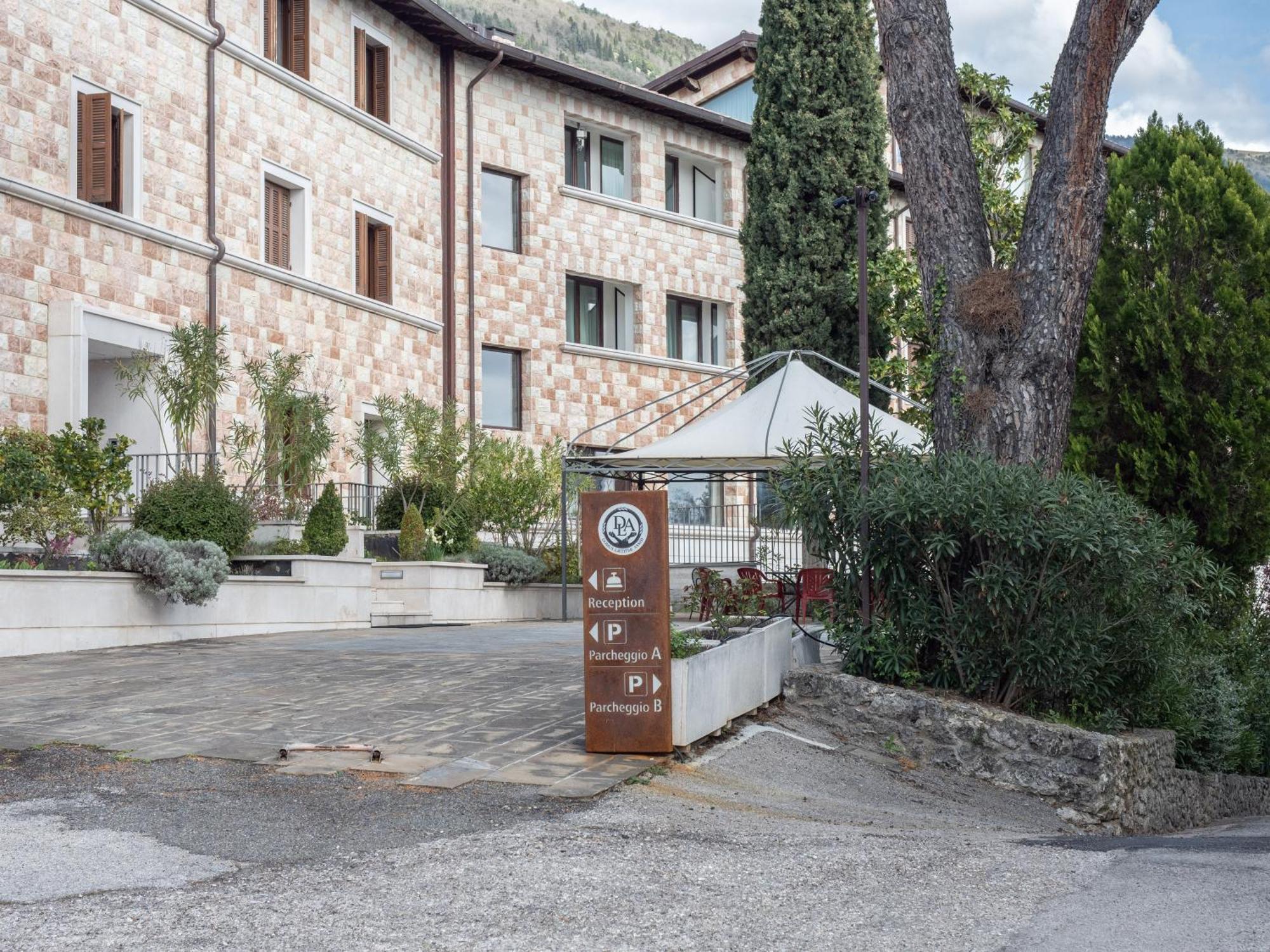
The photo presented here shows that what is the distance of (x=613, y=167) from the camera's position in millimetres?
28891

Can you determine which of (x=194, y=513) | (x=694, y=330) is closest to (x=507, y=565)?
(x=194, y=513)

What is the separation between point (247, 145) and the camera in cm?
2070

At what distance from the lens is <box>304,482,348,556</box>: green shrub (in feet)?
57.7

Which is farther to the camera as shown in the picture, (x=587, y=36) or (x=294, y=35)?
(x=587, y=36)

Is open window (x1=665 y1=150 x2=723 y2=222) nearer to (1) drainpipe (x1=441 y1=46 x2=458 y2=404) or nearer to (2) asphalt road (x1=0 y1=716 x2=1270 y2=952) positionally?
(1) drainpipe (x1=441 y1=46 x2=458 y2=404)

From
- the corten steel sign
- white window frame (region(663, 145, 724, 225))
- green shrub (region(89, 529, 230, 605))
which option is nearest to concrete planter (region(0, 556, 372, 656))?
green shrub (region(89, 529, 230, 605))

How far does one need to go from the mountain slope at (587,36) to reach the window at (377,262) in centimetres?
13999

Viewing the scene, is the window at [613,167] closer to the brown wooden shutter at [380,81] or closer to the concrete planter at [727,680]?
the brown wooden shutter at [380,81]

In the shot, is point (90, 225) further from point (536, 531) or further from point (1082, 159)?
point (1082, 159)

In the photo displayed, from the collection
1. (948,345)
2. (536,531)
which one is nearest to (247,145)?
(536,531)

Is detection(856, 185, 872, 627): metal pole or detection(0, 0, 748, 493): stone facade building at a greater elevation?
detection(0, 0, 748, 493): stone facade building

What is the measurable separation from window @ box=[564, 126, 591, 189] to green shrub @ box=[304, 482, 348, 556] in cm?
1193

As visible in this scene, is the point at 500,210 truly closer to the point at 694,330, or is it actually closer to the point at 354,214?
the point at 354,214

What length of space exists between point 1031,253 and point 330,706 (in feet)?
21.4
